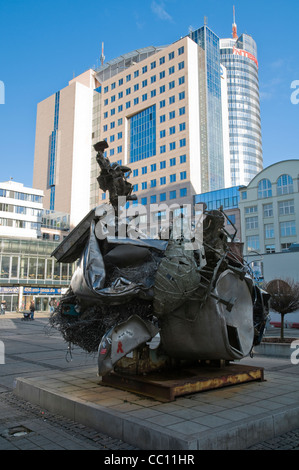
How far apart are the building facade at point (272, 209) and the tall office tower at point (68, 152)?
151ft

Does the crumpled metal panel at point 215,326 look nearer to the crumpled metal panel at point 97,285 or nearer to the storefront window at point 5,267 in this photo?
the crumpled metal panel at point 97,285

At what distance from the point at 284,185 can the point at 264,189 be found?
294 centimetres

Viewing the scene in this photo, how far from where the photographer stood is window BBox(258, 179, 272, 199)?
51.1 metres

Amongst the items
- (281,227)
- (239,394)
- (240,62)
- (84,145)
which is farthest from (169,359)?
(240,62)

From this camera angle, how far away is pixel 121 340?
663 centimetres

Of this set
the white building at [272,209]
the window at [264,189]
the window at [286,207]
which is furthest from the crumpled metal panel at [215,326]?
the window at [264,189]

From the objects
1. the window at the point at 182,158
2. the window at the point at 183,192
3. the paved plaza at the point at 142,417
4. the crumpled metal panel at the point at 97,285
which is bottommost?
the paved plaza at the point at 142,417

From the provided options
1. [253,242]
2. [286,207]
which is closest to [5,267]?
[253,242]

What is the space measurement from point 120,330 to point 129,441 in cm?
179

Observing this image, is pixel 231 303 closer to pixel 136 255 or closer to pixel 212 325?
pixel 212 325

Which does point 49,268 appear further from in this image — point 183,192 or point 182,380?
point 182,380

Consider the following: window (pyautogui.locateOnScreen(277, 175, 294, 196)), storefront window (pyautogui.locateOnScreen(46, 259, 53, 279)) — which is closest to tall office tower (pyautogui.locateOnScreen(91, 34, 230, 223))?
window (pyautogui.locateOnScreen(277, 175, 294, 196))

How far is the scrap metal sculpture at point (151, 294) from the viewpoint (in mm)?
6691

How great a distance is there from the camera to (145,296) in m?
6.84
